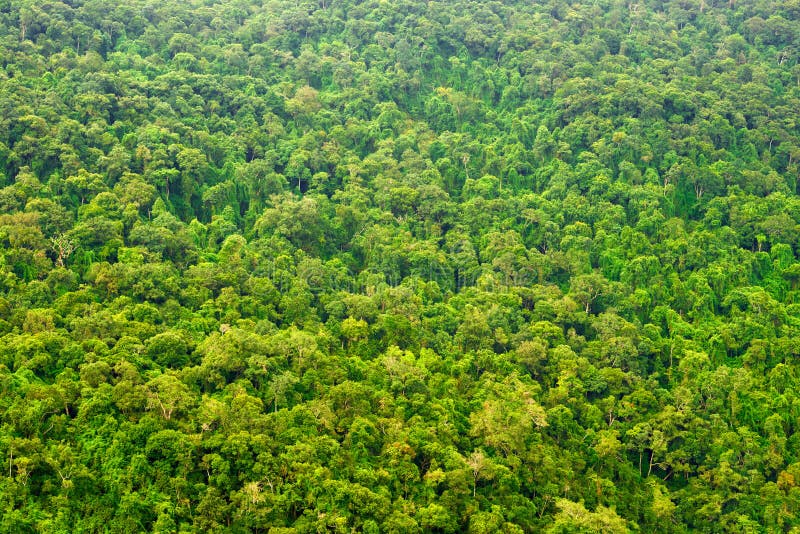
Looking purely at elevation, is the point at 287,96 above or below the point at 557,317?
above

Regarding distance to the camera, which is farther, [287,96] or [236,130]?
[287,96]

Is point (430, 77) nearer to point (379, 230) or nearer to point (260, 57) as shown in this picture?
point (260, 57)

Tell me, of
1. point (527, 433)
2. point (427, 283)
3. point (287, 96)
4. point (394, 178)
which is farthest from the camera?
point (287, 96)

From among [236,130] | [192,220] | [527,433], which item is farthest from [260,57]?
[527,433]

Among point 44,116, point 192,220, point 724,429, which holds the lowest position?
point 724,429

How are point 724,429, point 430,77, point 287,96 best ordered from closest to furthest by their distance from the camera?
point 724,429
point 287,96
point 430,77

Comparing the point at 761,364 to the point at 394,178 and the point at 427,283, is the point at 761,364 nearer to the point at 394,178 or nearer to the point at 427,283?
the point at 427,283
